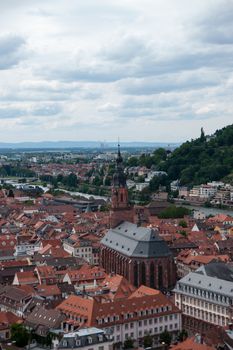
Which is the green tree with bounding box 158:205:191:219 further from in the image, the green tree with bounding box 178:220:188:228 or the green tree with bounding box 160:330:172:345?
the green tree with bounding box 160:330:172:345

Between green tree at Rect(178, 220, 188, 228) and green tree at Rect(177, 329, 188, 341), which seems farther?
green tree at Rect(178, 220, 188, 228)

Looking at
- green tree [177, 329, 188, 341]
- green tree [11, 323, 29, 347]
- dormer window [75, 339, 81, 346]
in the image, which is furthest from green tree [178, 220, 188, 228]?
dormer window [75, 339, 81, 346]

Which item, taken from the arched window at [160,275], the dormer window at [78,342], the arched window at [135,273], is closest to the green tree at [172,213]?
the arched window at [160,275]

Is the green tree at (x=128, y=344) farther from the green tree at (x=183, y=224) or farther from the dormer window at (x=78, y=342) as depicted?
the green tree at (x=183, y=224)

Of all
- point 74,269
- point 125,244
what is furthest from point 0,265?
point 125,244

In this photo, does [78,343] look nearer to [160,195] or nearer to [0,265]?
[0,265]

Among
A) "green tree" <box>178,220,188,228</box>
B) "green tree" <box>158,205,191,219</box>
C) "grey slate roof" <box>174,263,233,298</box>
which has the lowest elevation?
"green tree" <box>158,205,191,219</box>
